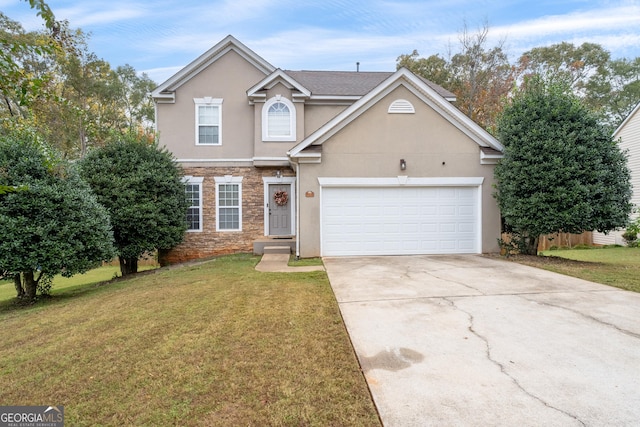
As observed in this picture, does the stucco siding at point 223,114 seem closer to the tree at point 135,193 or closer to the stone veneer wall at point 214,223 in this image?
the stone veneer wall at point 214,223

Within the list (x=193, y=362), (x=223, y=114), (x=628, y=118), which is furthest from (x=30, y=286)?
(x=628, y=118)

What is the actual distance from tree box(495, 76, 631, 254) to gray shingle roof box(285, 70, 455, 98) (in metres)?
4.40

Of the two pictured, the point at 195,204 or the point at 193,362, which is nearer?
the point at 193,362

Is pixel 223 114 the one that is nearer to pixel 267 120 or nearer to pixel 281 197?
pixel 267 120

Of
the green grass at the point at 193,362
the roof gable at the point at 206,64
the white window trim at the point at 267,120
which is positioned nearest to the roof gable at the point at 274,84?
the white window trim at the point at 267,120

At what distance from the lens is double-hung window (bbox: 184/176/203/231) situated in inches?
529

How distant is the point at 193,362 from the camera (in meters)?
3.71

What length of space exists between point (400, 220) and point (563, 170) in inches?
172

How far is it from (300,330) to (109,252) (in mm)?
6645

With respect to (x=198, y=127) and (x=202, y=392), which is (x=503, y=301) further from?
(x=198, y=127)

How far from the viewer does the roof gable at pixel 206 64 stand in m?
13.2

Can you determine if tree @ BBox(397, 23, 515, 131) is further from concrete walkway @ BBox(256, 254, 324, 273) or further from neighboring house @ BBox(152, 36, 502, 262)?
concrete walkway @ BBox(256, 254, 324, 273)

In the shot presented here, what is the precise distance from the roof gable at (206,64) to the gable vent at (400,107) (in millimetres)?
5428

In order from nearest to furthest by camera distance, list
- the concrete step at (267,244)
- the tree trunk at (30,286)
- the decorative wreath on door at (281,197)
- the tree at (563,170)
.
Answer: the tree trunk at (30,286)
the tree at (563,170)
the concrete step at (267,244)
the decorative wreath on door at (281,197)
